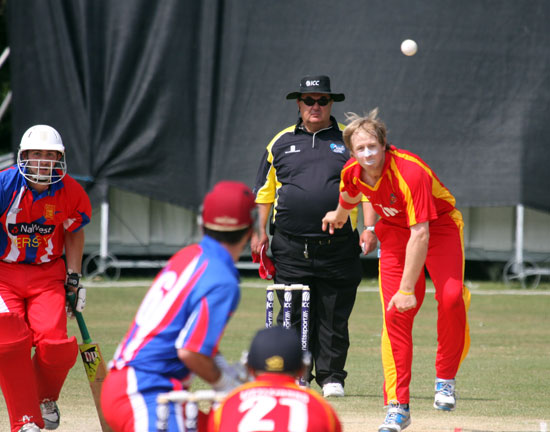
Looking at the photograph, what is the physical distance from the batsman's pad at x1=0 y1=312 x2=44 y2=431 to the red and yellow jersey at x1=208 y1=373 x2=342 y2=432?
2.11 m

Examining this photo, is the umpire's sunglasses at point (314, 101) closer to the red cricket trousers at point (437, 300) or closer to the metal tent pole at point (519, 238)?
the red cricket trousers at point (437, 300)

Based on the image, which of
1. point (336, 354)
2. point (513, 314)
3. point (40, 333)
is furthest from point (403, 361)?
point (513, 314)

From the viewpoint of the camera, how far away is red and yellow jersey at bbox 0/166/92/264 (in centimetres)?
577

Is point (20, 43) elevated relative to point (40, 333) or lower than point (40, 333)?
elevated

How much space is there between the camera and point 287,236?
7.08 m

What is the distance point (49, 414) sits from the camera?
18.9 ft

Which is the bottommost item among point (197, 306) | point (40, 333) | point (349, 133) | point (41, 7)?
point (40, 333)

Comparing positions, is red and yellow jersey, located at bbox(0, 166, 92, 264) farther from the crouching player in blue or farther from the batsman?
the crouching player in blue

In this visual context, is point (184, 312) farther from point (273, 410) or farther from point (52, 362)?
point (52, 362)

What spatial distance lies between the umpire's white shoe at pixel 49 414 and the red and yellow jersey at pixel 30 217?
84cm

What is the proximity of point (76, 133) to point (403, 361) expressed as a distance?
10.0 m

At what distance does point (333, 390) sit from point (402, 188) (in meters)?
1.96

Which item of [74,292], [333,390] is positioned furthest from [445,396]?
[74,292]

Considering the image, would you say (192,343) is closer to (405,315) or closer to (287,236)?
(405,315)
